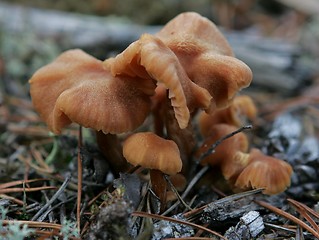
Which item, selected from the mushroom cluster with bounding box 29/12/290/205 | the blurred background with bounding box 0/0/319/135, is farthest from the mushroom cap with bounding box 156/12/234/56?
the blurred background with bounding box 0/0/319/135

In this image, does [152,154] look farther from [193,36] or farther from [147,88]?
[193,36]

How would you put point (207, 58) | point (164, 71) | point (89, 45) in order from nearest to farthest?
point (164, 71) → point (207, 58) → point (89, 45)

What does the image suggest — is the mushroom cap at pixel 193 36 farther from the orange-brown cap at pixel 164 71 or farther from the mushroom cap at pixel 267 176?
the mushroom cap at pixel 267 176

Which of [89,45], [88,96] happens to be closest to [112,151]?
[88,96]

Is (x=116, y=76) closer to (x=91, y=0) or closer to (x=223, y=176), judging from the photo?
(x=223, y=176)

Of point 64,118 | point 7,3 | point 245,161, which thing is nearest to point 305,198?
point 245,161

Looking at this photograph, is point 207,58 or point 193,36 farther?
point 193,36

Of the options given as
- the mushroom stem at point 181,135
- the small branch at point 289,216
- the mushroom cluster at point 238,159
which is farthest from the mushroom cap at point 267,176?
the mushroom stem at point 181,135
